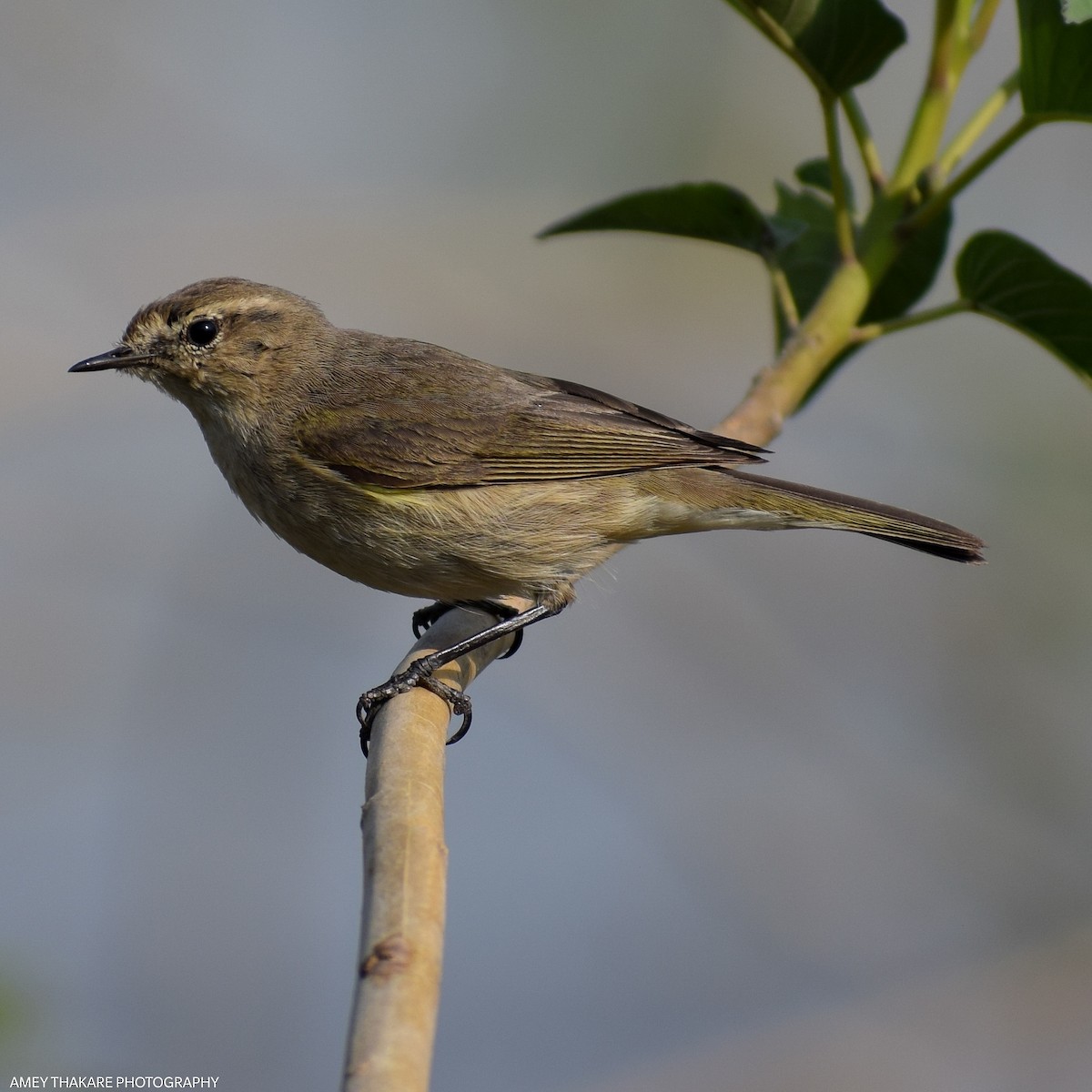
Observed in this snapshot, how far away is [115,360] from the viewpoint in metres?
4.40

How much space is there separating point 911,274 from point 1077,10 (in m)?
1.34

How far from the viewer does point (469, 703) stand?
150 inches

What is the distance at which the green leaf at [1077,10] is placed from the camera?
8.75 ft

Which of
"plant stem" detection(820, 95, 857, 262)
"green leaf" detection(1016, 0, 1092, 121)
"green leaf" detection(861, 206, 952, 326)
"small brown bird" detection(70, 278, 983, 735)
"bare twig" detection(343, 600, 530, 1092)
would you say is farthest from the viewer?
"small brown bird" detection(70, 278, 983, 735)

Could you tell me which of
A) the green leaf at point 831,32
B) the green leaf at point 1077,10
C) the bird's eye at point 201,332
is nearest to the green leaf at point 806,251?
the green leaf at point 831,32

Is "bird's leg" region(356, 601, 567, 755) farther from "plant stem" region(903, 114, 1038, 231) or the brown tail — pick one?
"plant stem" region(903, 114, 1038, 231)

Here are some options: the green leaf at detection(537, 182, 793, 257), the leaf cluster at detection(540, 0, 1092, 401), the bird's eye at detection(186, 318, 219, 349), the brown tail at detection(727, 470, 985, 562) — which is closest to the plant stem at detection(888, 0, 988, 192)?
the leaf cluster at detection(540, 0, 1092, 401)

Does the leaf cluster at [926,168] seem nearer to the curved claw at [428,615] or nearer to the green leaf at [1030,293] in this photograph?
the green leaf at [1030,293]

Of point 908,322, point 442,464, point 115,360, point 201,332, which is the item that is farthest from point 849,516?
point 115,360

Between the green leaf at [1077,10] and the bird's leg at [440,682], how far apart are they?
210cm

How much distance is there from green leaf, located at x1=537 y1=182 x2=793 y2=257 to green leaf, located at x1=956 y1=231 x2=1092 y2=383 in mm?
611

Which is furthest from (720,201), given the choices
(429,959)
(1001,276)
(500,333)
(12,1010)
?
(12,1010)

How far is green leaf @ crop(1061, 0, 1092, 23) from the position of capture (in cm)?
267

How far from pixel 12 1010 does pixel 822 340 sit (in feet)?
9.24
